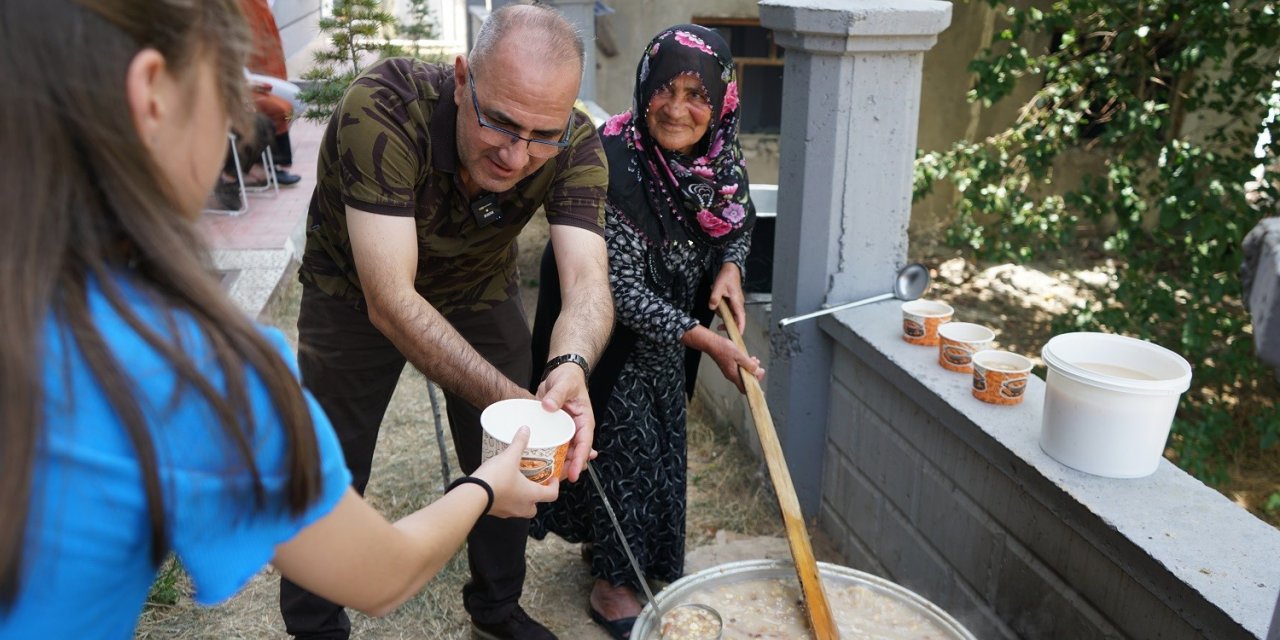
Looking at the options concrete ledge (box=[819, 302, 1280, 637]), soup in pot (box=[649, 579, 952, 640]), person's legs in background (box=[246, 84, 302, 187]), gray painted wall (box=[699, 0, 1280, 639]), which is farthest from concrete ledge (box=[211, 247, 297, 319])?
soup in pot (box=[649, 579, 952, 640])

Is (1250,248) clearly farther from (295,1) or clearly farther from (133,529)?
(295,1)

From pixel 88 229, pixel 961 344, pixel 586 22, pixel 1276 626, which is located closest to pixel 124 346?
pixel 88 229

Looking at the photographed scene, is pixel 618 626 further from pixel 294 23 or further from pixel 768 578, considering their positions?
pixel 294 23

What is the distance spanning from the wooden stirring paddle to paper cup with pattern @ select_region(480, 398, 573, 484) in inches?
22.6

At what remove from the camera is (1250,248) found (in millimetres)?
1246

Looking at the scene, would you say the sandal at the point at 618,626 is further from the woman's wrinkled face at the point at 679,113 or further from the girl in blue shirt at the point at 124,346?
the girl in blue shirt at the point at 124,346

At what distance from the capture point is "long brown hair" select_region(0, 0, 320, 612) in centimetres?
90

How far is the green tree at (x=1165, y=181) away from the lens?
4.04 meters

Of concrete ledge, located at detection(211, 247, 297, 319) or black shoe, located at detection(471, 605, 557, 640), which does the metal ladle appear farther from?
concrete ledge, located at detection(211, 247, 297, 319)

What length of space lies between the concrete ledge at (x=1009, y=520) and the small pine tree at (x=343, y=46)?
6.68 ft

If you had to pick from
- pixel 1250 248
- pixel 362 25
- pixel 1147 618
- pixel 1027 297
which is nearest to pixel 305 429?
pixel 1250 248

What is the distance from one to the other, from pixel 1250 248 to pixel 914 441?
1.82 meters

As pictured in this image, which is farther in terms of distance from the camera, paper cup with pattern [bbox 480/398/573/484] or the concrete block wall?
the concrete block wall

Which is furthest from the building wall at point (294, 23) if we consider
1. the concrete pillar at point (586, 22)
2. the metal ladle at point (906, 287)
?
the metal ladle at point (906, 287)
